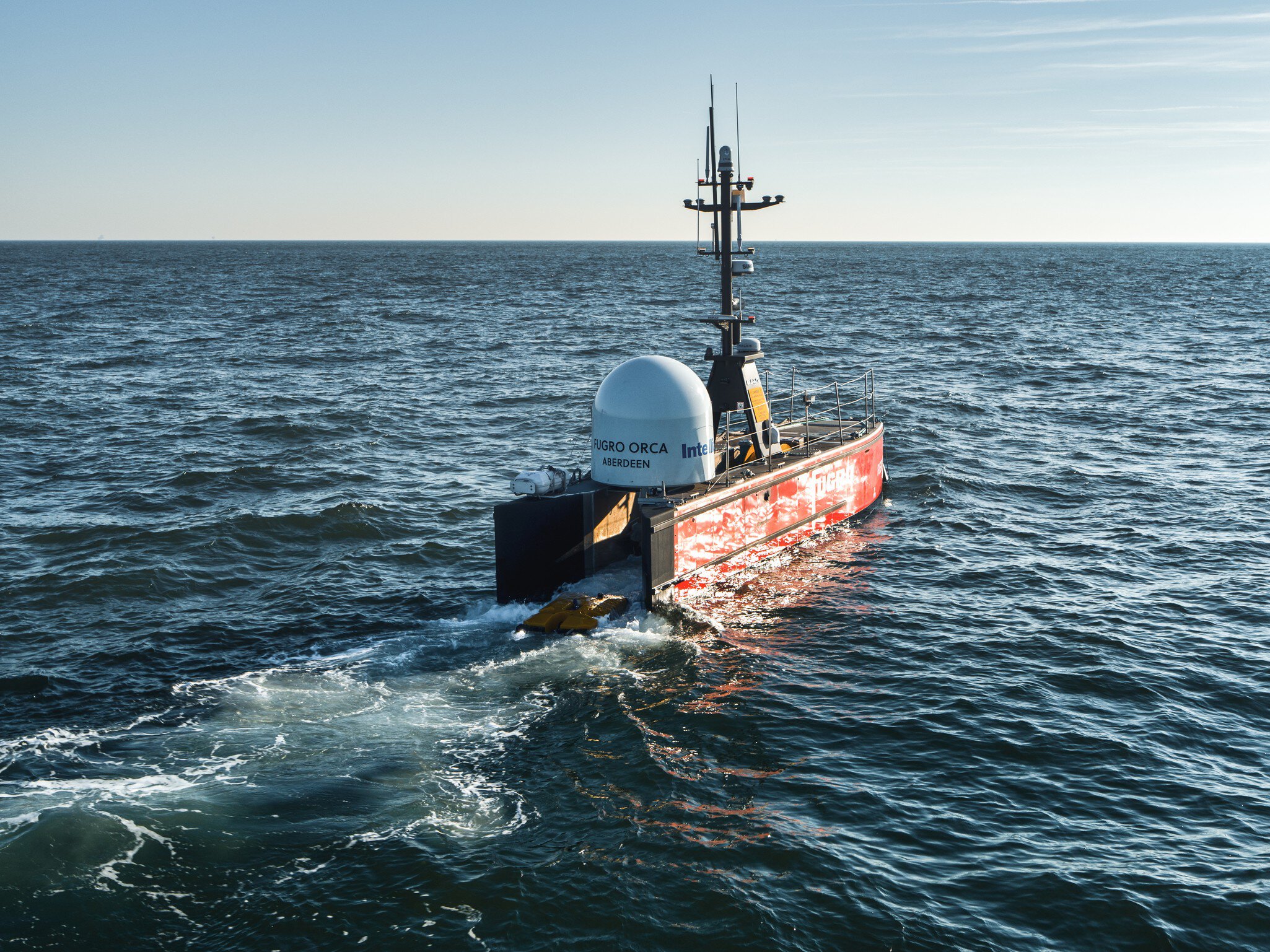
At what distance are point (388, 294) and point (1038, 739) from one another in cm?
10037

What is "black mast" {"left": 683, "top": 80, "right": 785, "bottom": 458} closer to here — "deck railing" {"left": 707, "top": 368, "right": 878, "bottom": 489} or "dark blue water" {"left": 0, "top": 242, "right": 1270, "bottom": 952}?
"deck railing" {"left": 707, "top": 368, "right": 878, "bottom": 489}

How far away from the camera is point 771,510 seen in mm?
24234

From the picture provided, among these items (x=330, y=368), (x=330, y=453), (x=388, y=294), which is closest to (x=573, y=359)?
(x=330, y=368)

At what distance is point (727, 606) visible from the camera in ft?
70.2

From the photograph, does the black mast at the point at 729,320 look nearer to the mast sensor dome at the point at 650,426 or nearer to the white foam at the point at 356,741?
the mast sensor dome at the point at 650,426

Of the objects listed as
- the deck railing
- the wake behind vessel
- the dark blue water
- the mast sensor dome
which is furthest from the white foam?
the deck railing

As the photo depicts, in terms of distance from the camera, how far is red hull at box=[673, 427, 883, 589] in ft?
70.8

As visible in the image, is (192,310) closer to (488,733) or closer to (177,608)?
(177,608)

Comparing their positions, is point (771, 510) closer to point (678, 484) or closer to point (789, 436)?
point (678, 484)

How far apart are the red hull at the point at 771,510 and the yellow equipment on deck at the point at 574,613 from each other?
1.59 meters

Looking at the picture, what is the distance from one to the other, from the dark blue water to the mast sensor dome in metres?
2.99

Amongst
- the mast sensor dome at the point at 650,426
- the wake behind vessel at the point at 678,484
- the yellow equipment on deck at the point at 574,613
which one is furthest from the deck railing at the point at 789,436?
the yellow equipment on deck at the point at 574,613

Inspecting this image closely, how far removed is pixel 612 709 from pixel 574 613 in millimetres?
3354

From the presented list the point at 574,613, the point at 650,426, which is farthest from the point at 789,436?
the point at 574,613
